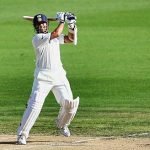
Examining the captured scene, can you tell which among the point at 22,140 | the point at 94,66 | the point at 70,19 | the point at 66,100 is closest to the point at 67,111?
the point at 66,100

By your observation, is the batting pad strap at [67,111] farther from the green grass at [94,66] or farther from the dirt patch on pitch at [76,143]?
the green grass at [94,66]

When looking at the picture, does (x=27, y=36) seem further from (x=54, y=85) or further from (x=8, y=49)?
(x=54, y=85)

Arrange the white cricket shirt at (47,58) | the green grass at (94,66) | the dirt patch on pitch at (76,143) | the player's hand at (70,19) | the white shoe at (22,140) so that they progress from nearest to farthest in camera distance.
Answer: the dirt patch on pitch at (76,143)
the white shoe at (22,140)
the white cricket shirt at (47,58)
the player's hand at (70,19)
the green grass at (94,66)

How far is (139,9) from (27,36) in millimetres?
11967

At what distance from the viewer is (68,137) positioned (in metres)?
14.4

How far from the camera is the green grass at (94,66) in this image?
57.8 ft

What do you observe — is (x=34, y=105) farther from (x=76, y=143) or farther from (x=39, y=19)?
(x=39, y=19)

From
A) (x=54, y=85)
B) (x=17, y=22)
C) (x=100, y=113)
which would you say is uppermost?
(x=54, y=85)

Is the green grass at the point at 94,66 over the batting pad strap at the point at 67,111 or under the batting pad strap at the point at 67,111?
under

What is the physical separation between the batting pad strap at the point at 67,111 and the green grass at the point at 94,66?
3.84ft

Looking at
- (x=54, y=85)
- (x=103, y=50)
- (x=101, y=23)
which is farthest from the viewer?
(x=101, y=23)

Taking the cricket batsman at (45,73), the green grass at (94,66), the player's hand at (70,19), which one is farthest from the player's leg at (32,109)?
the green grass at (94,66)

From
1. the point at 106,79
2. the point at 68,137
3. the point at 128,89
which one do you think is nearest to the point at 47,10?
the point at 106,79

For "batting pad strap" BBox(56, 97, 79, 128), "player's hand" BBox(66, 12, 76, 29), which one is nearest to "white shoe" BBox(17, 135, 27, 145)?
"batting pad strap" BBox(56, 97, 79, 128)
